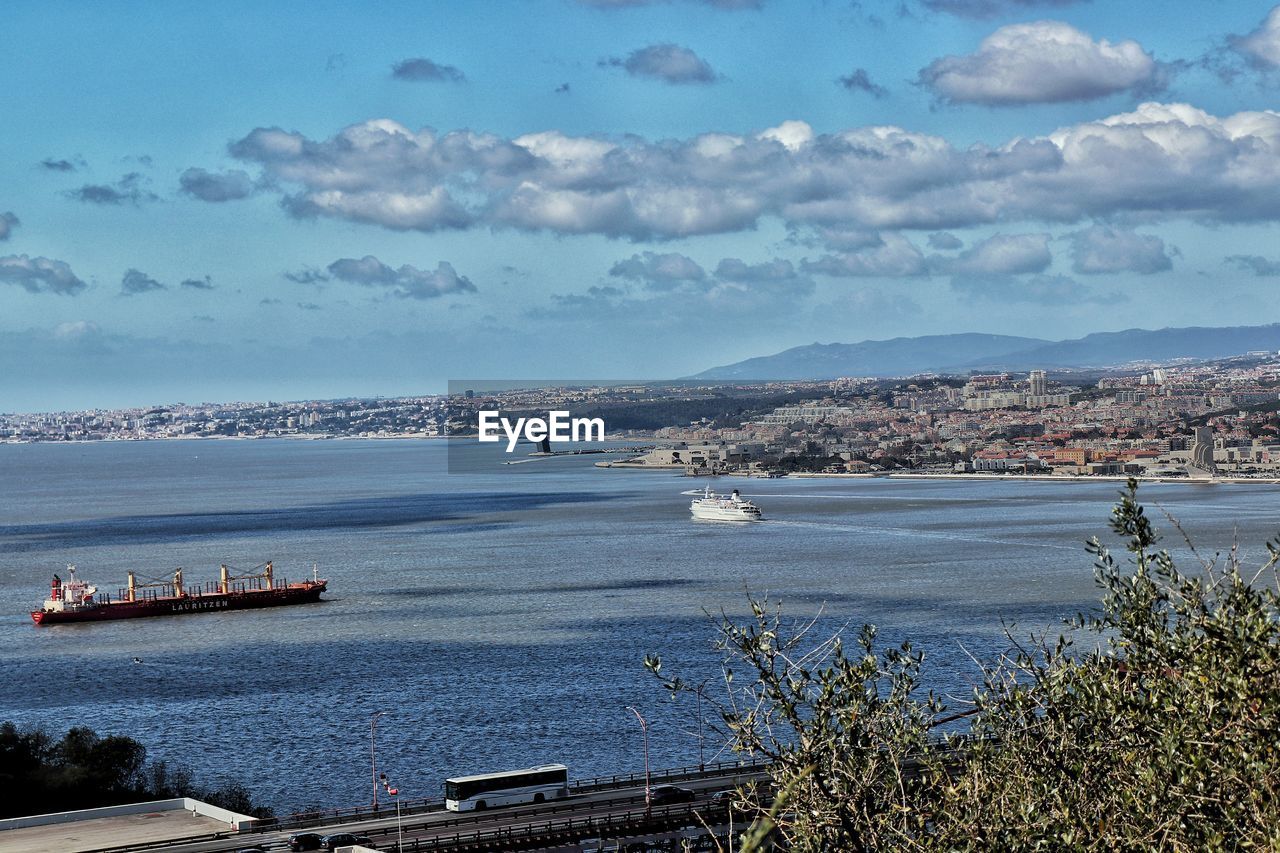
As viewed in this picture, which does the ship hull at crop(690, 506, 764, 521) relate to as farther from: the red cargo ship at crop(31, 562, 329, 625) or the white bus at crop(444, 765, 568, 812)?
the white bus at crop(444, 765, 568, 812)

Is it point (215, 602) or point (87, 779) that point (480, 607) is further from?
point (87, 779)

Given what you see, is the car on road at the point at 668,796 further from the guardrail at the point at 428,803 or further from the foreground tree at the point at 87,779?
the foreground tree at the point at 87,779

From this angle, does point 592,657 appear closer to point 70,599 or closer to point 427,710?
point 427,710

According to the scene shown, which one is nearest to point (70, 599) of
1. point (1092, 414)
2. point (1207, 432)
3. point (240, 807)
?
point (240, 807)

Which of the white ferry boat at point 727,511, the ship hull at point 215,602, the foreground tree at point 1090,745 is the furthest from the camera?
the white ferry boat at point 727,511

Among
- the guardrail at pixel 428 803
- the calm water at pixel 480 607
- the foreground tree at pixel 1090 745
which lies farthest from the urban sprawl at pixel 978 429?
the foreground tree at pixel 1090 745

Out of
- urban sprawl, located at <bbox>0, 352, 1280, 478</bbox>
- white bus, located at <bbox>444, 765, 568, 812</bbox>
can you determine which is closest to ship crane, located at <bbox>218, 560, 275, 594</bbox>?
white bus, located at <bbox>444, 765, 568, 812</bbox>

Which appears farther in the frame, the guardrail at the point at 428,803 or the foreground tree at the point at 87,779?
the foreground tree at the point at 87,779
